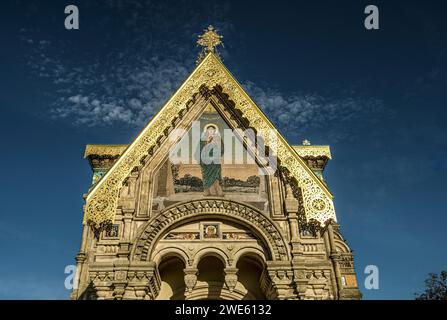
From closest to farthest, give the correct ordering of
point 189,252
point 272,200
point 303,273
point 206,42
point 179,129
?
point 303,273
point 189,252
point 272,200
point 179,129
point 206,42

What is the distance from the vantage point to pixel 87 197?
11289 millimetres

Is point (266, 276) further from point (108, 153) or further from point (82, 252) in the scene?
point (108, 153)

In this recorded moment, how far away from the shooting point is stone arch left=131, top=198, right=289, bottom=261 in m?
10.9

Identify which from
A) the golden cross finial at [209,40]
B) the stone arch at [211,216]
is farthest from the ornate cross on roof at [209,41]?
the stone arch at [211,216]

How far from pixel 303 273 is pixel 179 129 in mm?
6225

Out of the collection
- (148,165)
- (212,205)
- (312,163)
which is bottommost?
(212,205)

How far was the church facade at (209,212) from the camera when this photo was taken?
10.6m

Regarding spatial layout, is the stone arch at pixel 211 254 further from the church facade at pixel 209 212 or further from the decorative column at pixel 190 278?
the decorative column at pixel 190 278

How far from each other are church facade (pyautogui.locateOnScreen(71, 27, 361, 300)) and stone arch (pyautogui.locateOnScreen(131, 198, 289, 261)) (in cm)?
3

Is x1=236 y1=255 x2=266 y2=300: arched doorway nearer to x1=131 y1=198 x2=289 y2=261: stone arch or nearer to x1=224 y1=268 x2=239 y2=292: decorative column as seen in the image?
x1=224 y1=268 x2=239 y2=292: decorative column

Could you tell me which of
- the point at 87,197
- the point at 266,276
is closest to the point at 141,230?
the point at 87,197

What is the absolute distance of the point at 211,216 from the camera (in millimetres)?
11750

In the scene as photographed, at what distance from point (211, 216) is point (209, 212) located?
17cm

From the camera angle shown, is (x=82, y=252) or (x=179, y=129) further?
(x=179, y=129)
